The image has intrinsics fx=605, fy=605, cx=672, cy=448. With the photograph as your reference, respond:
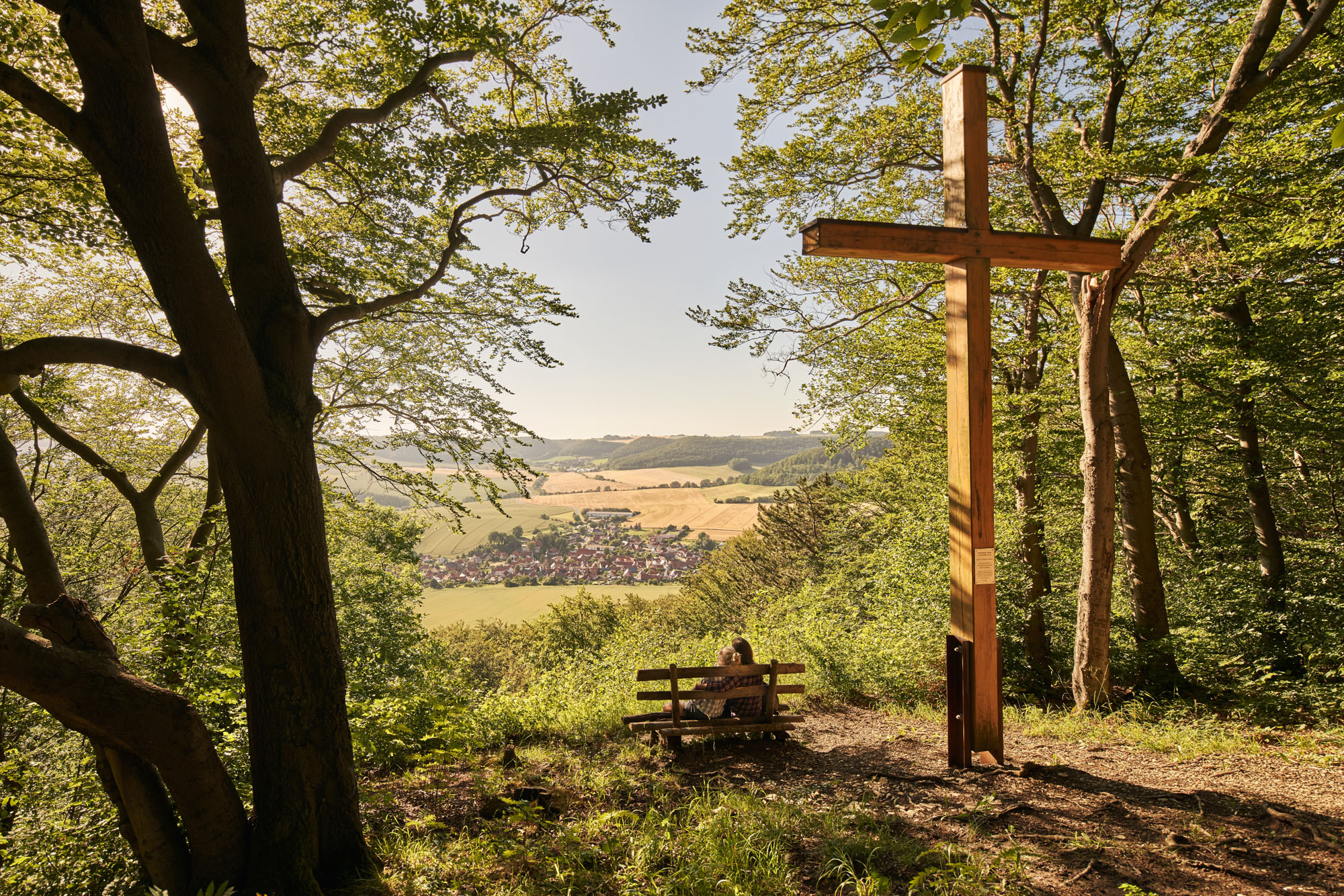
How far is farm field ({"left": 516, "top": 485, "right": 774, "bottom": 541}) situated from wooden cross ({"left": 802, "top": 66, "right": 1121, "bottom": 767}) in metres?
64.3

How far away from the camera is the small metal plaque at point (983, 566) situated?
4328 mm

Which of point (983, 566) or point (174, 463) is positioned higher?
point (174, 463)

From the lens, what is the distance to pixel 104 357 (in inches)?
134

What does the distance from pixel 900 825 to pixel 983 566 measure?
1817 mm

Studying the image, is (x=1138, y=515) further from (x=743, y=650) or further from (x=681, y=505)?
(x=681, y=505)

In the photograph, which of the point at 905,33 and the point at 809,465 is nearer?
the point at 905,33

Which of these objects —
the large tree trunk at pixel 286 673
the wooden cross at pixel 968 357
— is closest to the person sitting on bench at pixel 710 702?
the wooden cross at pixel 968 357

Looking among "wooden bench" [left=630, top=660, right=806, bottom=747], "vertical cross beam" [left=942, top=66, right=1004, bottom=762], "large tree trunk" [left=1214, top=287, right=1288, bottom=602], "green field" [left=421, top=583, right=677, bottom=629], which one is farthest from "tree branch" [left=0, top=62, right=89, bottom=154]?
"green field" [left=421, top=583, right=677, bottom=629]

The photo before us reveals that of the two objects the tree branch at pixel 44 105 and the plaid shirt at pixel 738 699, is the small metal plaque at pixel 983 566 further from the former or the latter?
the tree branch at pixel 44 105

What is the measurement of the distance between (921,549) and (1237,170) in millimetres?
6123

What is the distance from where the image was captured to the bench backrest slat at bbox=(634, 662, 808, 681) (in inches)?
225

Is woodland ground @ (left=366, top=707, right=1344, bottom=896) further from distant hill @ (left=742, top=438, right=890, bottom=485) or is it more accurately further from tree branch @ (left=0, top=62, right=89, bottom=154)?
distant hill @ (left=742, top=438, right=890, bottom=485)

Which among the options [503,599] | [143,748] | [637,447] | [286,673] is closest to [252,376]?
[286,673]

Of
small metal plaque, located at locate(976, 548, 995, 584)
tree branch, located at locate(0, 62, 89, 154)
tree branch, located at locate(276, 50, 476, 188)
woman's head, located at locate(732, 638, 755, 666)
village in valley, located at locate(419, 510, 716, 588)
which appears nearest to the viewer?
tree branch, located at locate(0, 62, 89, 154)
